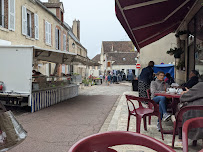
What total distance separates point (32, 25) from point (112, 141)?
44.3 feet

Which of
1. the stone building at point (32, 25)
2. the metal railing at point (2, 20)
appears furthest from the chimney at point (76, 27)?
the metal railing at point (2, 20)

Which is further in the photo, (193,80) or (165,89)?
(193,80)

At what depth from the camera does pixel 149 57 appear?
65.7 feet

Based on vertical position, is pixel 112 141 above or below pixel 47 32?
below

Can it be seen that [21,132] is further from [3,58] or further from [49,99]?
[49,99]

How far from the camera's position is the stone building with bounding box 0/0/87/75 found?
34.2 feet

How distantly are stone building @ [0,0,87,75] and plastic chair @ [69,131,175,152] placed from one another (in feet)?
32.6

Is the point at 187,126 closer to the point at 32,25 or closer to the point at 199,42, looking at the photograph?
the point at 199,42

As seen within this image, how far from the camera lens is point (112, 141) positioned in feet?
4.61

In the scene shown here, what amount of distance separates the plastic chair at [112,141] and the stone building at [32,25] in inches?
391

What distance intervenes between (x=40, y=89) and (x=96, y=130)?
12.9 feet

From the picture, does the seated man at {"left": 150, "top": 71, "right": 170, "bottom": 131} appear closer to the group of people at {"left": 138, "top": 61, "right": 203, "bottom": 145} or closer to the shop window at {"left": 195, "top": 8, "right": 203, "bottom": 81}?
the group of people at {"left": 138, "top": 61, "right": 203, "bottom": 145}

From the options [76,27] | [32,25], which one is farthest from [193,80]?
[76,27]

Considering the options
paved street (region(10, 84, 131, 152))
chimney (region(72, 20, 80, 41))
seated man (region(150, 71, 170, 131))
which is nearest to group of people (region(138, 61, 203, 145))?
seated man (region(150, 71, 170, 131))
